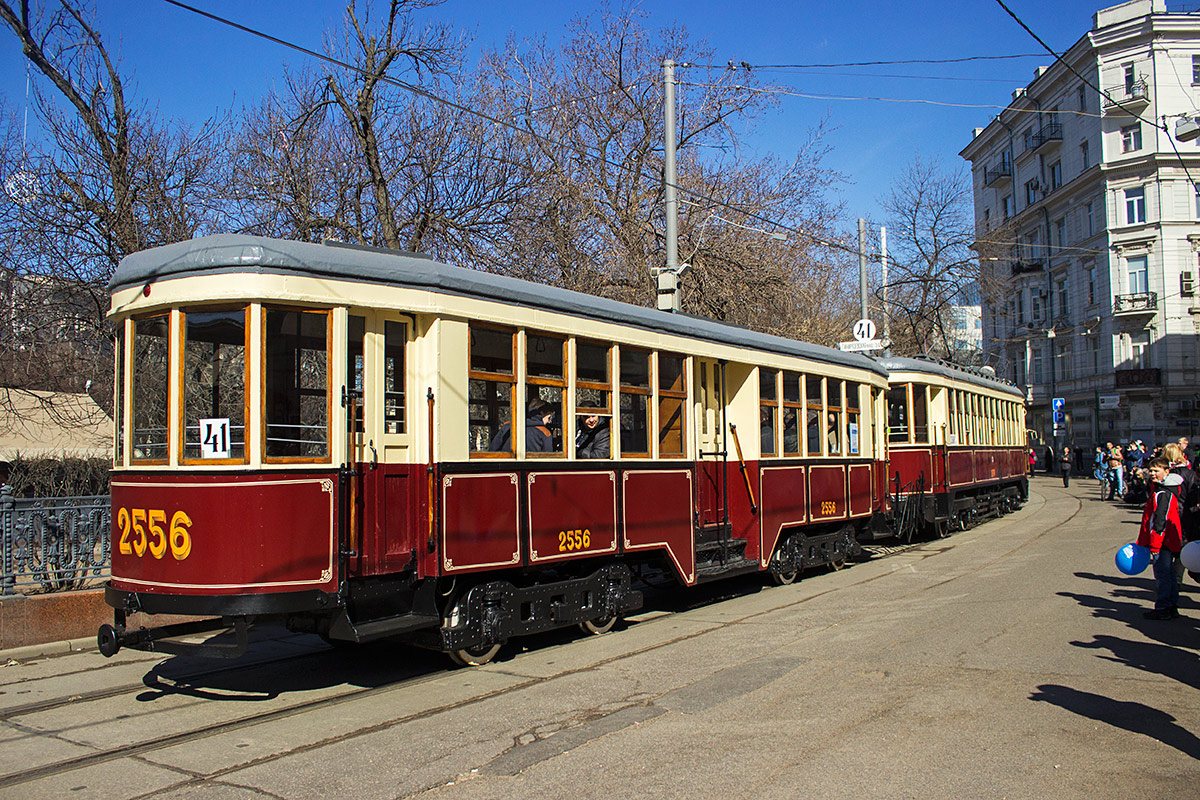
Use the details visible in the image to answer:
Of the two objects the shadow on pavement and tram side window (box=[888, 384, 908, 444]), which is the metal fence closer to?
the shadow on pavement

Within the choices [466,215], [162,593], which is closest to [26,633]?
[162,593]

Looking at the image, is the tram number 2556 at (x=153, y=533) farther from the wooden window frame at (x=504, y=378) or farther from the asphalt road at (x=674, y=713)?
the wooden window frame at (x=504, y=378)

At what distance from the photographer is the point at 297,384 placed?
6.75 metres

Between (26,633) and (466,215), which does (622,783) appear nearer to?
(26,633)

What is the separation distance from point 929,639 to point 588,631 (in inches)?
120

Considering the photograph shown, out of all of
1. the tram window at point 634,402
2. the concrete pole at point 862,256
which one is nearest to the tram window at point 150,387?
the tram window at point 634,402

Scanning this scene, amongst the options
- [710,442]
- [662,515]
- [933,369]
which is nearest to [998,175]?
[933,369]

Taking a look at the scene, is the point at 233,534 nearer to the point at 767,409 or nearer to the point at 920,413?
the point at 767,409

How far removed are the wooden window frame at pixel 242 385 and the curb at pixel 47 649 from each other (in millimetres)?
3615

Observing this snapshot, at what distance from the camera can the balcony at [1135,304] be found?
149ft

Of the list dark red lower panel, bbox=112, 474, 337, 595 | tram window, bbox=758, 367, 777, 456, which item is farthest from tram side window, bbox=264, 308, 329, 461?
tram window, bbox=758, 367, 777, 456

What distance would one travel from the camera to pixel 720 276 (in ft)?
65.8

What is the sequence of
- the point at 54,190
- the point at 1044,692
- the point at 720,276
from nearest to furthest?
the point at 1044,692 < the point at 54,190 < the point at 720,276

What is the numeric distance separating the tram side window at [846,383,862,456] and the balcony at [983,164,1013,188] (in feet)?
172
